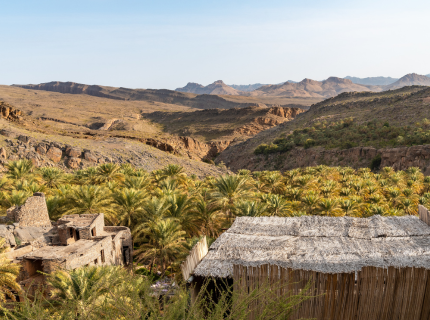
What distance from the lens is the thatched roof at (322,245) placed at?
26.7 ft

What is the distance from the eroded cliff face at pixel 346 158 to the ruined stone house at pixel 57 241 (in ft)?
153

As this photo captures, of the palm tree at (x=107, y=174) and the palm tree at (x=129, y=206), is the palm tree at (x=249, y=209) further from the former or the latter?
the palm tree at (x=107, y=174)

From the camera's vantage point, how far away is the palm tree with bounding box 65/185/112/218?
2139 centimetres

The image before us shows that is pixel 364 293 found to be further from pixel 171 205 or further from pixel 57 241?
pixel 57 241

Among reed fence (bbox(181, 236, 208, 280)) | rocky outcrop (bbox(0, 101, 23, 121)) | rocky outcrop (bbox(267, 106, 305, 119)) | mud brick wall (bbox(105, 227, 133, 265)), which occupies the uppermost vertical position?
rocky outcrop (bbox(267, 106, 305, 119))

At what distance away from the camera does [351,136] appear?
199 ft

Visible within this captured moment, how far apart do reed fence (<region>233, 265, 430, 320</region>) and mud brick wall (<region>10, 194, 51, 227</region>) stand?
15.9 m

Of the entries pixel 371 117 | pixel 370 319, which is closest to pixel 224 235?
pixel 370 319

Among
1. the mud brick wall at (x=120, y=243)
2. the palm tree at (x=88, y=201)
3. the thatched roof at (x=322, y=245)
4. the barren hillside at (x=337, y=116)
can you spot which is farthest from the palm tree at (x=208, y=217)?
the barren hillside at (x=337, y=116)

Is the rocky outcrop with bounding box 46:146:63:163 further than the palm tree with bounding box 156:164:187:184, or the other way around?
the rocky outcrop with bounding box 46:146:63:163

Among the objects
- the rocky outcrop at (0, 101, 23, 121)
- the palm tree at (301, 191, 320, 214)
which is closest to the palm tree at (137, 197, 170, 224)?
the palm tree at (301, 191, 320, 214)

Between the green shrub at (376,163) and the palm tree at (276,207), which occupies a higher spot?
the palm tree at (276,207)

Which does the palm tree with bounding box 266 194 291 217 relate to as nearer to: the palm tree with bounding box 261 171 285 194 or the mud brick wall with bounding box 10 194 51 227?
the palm tree with bounding box 261 171 285 194

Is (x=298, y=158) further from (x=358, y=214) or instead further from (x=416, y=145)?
(x=358, y=214)
